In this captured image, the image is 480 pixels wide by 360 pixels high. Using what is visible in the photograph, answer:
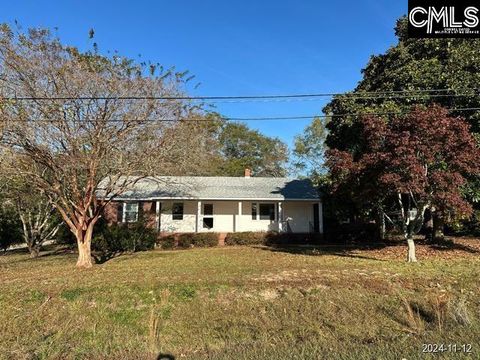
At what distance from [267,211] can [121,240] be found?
9792 millimetres

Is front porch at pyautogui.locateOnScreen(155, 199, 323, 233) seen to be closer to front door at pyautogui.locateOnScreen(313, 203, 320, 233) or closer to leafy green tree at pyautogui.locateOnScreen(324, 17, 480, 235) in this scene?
front door at pyautogui.locateOnScreen(313, 203, 320, 233)

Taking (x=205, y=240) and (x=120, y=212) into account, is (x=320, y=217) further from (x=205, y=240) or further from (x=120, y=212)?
(x=120, y=212)

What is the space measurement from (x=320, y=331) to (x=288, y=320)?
2.94 feet

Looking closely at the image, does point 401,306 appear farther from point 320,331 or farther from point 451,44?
point 451,44

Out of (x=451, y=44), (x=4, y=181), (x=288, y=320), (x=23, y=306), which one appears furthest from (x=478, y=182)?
(x=4, y=181)

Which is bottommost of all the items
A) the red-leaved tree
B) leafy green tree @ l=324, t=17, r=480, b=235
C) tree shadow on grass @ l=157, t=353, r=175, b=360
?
tree shadow on grass @ l=157, t=353, r=175, b=360

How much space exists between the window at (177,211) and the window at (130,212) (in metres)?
2.37

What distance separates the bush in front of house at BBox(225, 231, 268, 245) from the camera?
2391cm

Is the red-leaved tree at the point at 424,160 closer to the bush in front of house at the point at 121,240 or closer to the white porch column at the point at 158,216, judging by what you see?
the bush in front of house at the point at 121,240

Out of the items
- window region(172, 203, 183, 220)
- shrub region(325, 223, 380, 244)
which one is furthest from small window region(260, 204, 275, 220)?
window region(172, 203, 183, 220)

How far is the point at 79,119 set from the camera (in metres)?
14.3

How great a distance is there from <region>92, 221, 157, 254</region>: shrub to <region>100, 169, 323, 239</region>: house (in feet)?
7.21

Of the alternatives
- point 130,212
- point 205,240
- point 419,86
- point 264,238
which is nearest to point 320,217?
point 264,238

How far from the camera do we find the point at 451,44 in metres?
19.5
